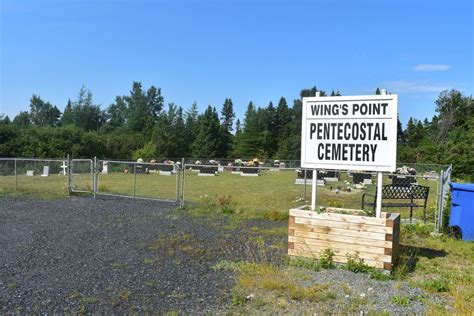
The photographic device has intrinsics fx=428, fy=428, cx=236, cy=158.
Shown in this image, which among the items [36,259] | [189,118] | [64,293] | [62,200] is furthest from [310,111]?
[189,118]

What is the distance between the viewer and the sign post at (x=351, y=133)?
22.2ft

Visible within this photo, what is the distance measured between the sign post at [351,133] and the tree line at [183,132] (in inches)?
1004

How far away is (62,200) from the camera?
48.5ft

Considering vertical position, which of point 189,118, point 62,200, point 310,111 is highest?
point 189,118

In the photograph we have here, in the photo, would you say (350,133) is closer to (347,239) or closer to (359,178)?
(347,239)

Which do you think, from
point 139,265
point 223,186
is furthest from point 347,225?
point 223,186

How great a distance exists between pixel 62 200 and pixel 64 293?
33.7 feet

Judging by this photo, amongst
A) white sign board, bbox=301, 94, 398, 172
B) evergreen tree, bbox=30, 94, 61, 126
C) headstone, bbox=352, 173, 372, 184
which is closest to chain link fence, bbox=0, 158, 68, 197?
white sign board, bbox=301, 94, 398, 172

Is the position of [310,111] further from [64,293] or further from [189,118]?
[189,118]

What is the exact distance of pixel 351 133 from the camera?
7078mm

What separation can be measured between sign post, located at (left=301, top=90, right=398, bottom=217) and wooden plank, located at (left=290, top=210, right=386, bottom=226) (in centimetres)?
29

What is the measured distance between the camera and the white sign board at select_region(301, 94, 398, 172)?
6.77 metres

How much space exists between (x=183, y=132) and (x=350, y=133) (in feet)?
217

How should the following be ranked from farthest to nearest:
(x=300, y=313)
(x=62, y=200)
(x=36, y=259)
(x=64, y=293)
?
1. (x=62, y=200)
2. (x=36, y=259)
3. (x=64, y=293)
4. (x=300, y=313)
